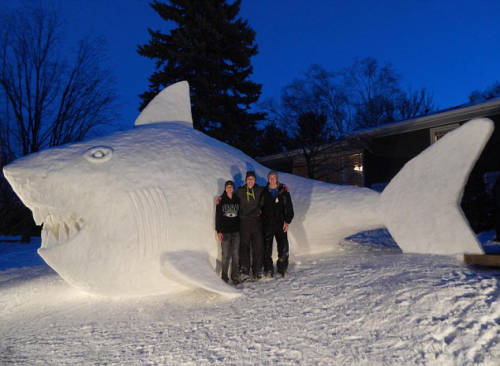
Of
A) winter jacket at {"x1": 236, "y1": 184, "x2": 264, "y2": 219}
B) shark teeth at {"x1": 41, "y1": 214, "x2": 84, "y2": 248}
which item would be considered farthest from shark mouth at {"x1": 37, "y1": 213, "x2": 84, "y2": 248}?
winter jacket at {"x1": 236, "y1": 184, "x2": 264, "y2": 219}

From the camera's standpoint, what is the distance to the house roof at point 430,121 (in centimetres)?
1108

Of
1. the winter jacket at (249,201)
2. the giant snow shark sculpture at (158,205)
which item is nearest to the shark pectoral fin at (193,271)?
the giant snow shark sculpture at (158,205)

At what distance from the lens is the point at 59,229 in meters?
4.61

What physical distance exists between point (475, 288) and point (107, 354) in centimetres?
346

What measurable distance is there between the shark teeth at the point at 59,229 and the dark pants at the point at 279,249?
7.92 feet

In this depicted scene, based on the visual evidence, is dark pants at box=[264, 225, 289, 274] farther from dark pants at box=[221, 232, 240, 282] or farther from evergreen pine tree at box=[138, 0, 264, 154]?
evergreen pine tree at box=[138, 0, 264, 154]

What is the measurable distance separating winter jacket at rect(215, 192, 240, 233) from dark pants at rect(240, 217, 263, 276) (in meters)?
0.18

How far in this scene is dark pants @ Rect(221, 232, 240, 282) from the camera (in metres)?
4.76

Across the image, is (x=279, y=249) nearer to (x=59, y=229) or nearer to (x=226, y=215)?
(x=226, y=215)

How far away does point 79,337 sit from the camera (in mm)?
3529

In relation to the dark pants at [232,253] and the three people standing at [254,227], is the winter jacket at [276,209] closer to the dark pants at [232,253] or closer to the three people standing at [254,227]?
the three people standing at [254,227]

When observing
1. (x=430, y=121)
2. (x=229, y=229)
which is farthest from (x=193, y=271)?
(x=430, y=121)

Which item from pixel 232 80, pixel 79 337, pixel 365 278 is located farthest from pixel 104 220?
pixel 232 80

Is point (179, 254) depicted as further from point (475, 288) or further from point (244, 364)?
point (475, 288)
